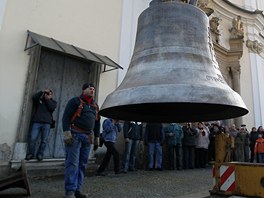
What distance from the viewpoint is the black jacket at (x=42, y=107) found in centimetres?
617

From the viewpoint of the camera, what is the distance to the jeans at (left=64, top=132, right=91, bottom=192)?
13.2 feet

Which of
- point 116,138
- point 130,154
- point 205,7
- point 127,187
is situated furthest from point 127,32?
point 205,7

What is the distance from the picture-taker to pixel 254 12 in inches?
645

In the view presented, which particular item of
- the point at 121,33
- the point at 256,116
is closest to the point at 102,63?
the point at 121,33

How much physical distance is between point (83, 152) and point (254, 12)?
51.0 ft

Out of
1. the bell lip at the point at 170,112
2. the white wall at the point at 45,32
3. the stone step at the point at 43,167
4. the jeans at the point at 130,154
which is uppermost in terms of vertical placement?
the white wall at the point at 45,32

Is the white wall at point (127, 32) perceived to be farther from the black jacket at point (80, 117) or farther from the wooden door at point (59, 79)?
the black jacket at point (80, 117)

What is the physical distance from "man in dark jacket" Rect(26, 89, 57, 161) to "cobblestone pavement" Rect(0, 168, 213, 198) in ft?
2.01

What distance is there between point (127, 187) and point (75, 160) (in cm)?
163

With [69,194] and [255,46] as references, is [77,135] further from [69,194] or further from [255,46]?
[255,46]

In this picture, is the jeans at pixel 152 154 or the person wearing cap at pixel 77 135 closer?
the person wearing cap at pixel 77 135

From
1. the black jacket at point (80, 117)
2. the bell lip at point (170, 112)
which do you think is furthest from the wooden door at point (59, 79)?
the bell lip at point (170, 112)

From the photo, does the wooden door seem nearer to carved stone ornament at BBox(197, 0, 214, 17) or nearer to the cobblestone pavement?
the cobblestone pavement

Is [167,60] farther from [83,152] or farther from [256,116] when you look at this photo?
[256,116]
